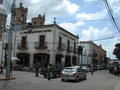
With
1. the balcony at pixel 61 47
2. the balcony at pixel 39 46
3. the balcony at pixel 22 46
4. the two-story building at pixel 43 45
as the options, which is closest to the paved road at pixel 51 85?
the two-story building at pixel 43 45

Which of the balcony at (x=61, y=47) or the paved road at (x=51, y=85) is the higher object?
the balcony at (x=61, y=47)

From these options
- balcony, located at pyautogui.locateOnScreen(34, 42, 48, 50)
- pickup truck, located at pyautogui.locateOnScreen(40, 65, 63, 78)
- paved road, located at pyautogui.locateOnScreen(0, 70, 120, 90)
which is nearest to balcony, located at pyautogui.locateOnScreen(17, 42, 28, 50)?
balcony, located at pyautogui.locateOnScreen(34, 42, 48, 50)

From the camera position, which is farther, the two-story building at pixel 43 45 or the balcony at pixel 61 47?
the balcony at pixel 61 47

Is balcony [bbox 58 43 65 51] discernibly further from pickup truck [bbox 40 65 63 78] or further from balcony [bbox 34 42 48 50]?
pickup truck [bbox 40 65 63 78]

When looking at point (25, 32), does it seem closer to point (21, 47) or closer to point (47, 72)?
point (21, 47)

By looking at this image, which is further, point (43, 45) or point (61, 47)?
point (61, 47)

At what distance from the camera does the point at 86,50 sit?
74500 mm

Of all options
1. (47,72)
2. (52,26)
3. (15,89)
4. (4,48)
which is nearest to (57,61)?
(52,26)

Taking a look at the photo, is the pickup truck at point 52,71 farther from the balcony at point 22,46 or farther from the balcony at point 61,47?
the balcony at point 22,46

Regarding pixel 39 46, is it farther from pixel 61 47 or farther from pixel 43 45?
pixel 61 47

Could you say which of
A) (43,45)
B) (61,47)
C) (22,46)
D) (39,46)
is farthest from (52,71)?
(22,46)

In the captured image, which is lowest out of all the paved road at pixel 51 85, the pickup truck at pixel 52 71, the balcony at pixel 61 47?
the paved road at pixel 51 85

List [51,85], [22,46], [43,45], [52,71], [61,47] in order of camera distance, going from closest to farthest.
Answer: [51,85] → [52,71] → [43,45] → [61,47] → [22,46]

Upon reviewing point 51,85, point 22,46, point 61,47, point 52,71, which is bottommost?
point 51,85
